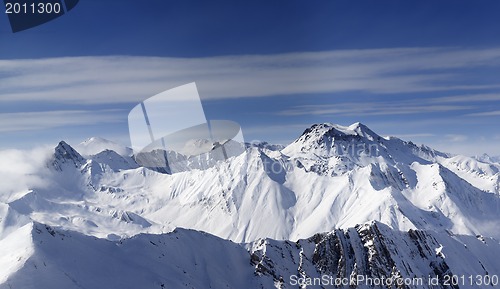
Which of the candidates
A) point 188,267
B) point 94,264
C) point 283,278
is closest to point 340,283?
point 283,278

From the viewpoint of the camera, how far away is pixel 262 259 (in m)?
121

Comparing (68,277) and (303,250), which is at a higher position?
(68,277)

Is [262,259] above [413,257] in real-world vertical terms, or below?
above

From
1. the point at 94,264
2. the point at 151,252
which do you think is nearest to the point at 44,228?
the point at 94,264

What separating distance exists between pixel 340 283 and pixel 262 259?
24.6m

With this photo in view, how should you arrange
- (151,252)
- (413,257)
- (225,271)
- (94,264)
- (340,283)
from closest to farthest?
(94,264) < (151,252) < (225,271) < (340,283) < (413,257)

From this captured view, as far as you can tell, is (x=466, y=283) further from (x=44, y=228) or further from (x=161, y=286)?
(x=44, y=228)

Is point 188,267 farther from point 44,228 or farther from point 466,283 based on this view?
point 466,283

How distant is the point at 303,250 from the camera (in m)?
131

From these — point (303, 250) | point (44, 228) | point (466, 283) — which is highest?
point (44, 228)

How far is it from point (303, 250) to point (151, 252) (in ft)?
166

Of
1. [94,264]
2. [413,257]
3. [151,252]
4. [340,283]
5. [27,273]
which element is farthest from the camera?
[413,257]

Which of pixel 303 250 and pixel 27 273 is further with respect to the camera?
pixel 303 250

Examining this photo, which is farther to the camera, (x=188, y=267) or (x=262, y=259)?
(x=262, y=259)
